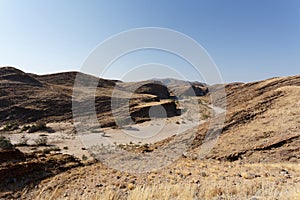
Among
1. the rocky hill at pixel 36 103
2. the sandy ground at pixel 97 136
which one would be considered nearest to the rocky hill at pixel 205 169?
the sandy ground at pixel 97 136

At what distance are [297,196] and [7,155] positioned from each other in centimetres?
1198

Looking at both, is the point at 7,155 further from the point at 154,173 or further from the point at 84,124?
the point at 84,124

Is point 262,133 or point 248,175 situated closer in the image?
point 248,175

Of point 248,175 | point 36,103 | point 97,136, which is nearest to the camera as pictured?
point 248,175

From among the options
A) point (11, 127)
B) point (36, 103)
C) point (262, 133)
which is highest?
point (36, 103)

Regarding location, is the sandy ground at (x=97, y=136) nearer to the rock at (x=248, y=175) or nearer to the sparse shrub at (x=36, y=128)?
the sparse shrub at (x=36, y=128)

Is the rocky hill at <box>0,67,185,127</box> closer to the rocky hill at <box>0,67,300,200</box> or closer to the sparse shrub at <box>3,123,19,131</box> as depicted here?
the sparse shrub at <box>3,123,19,131</box>

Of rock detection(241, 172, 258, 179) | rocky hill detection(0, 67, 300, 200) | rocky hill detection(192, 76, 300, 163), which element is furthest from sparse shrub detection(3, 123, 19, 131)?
rock detection(241, 172, 258, 179)

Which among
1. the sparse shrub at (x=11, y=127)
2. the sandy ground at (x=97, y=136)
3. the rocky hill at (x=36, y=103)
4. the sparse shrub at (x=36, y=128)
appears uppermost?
the rocky hill at (x=36, y=103)

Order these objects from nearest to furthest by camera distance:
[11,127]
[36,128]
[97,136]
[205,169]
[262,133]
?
[205,169]
[262,133]
[97,136]
[36,128]
[11,127]

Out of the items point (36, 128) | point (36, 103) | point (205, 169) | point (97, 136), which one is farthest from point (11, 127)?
point (205, 169)

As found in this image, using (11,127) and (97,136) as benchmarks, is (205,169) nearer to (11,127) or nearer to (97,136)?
(97,136)

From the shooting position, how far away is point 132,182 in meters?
8.77

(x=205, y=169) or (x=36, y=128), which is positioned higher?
(x=36, y=128)
